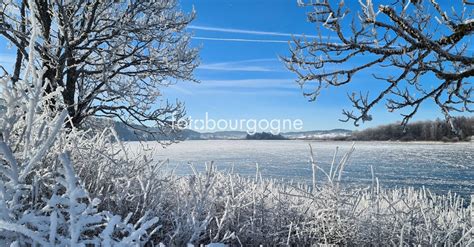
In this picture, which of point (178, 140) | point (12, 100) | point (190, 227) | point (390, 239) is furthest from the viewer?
point (178, 140)

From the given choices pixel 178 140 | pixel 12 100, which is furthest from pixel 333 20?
pixel 178 140

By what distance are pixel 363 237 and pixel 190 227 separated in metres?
1.57

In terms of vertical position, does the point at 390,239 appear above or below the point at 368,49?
below

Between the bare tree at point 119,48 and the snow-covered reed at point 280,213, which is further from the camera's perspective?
the bare tree at point 119,48

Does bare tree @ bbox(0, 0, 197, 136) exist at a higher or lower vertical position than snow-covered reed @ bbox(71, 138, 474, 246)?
higher

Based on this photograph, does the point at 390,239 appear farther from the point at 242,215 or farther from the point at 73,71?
the point at 73,71

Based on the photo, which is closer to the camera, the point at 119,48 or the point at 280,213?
the point at 280,213

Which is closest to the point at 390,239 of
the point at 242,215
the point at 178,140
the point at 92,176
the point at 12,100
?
the point at 242,215

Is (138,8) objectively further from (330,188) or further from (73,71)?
(330,188)

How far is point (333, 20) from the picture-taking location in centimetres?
564

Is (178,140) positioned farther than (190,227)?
Yes

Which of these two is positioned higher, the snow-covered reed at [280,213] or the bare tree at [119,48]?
the bare tree at [119,48]

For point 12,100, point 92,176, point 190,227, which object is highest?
point 12,100

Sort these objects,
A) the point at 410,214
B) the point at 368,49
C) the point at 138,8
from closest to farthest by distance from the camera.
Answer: the point at 410,214
the point at 368,49
the point at 138,8
